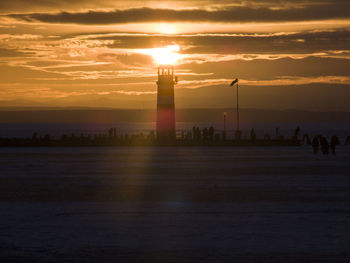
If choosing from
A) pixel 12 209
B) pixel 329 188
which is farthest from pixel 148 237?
pixel 329 188

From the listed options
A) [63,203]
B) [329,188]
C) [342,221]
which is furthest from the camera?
[329,188]

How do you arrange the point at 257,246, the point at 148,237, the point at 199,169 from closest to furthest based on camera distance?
the point at 257,246 → the point at 148,237 → the point at 199,169

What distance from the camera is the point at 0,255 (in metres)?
10.2

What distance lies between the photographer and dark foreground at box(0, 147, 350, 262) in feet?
34.2

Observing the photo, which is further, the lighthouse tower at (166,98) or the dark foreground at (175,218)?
the lighthouse tower at (166,98)

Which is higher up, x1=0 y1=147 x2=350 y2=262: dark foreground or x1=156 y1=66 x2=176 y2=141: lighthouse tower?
x1=156 y1=66 x2=176 y2=141: lighthouse tower

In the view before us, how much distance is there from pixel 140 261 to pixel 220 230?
286 centimetres

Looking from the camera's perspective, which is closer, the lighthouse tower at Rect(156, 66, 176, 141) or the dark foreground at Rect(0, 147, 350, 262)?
the dark foreground at Rect(0, 147, 350, 262)

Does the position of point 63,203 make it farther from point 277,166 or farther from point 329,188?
point 277,166

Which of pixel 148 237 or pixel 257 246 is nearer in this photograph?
pixel 257 246

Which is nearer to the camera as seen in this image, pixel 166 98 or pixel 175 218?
pixel 175 218

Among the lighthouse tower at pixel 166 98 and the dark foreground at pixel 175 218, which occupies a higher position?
the lighthouse tower at pixel 166 98

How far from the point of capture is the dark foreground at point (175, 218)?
10.4 meters

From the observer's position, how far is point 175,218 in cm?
1385
